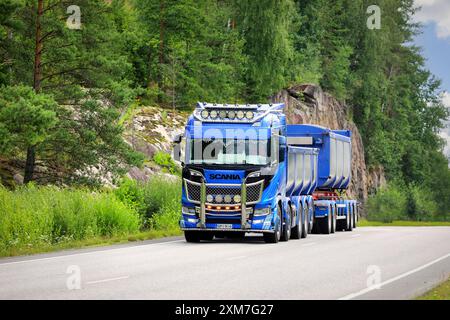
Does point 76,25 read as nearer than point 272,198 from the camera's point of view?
No

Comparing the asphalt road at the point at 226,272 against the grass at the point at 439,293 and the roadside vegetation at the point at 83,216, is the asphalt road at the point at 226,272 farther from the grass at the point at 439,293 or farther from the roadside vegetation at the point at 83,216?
the roadside vegetation at the point at 83,216

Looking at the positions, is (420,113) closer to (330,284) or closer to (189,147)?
(189,147)

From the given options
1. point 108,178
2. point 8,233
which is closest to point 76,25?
point 108,178

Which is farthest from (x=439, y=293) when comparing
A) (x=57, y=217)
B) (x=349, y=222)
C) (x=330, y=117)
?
(x=330, y=117)

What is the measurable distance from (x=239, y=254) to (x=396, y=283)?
7.45 m

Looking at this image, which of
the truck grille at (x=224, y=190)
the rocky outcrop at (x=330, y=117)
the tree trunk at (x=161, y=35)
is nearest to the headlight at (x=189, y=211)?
the truck grille at (x=224, y=190)

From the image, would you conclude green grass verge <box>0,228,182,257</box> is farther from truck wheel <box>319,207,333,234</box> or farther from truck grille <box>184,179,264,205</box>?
truck wheel <box>319,207,333,234</box>

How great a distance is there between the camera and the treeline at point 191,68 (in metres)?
35.1

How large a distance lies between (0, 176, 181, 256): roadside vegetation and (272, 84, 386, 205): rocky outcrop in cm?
3974

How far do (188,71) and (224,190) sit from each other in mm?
29378

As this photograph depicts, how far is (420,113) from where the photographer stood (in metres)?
123

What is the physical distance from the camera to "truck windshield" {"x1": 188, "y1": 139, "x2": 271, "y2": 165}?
29.6 meters

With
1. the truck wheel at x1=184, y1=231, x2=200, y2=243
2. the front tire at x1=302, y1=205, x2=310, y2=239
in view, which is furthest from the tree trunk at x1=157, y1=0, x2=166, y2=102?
the truck wheel at x1=184, y1=231, x2=200, y2=243
